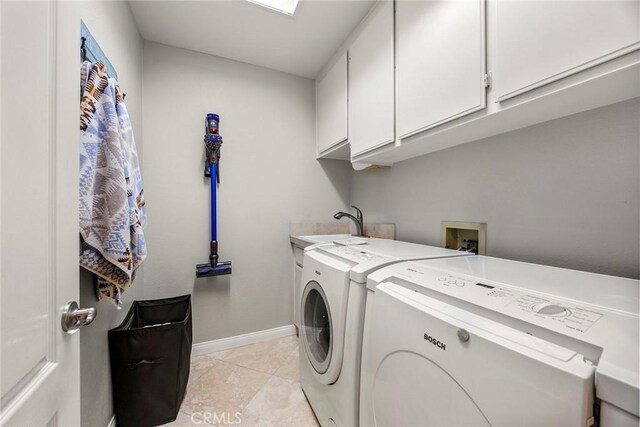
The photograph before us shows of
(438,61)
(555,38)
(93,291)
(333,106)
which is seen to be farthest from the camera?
(333,106)

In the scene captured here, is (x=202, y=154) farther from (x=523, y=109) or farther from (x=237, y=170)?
(x=523, y=109)

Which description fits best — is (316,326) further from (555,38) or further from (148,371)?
(555,38)

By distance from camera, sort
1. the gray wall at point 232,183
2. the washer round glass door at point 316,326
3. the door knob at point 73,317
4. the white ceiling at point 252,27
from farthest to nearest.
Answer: the gray wall at point 232,183
the white ceiling at point 252,27
the washer round glass door at point 316,326
the door knob at point 73,317

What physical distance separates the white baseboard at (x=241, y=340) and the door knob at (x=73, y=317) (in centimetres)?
150

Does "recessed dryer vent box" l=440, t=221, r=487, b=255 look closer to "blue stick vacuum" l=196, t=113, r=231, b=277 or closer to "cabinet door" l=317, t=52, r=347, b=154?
"cabinet door" l=317, t=52, r=347, b=154

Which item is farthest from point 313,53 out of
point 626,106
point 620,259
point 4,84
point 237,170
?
point 620,259

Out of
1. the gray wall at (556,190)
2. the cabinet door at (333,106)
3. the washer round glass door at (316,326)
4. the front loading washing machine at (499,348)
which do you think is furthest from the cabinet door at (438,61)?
the washer round glass door at (316,326)

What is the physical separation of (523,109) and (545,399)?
2.89 ft

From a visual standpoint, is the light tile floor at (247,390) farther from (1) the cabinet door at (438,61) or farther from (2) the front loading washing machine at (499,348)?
(1) the cabinet door at (438,61)

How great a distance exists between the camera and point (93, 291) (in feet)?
2.94

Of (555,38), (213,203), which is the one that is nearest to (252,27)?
(213,203)

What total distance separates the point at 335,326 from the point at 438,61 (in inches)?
46.5

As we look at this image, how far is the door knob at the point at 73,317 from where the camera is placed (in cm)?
51

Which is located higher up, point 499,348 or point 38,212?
point 38,212
